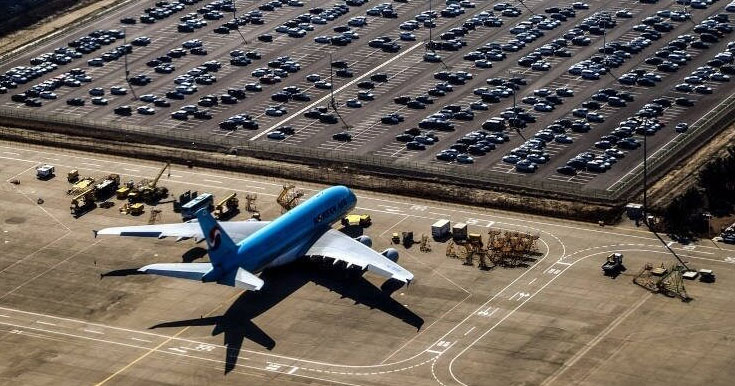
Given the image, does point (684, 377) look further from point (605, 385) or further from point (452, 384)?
point (452, 384)

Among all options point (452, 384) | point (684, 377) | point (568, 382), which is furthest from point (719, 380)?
point (452, 384)

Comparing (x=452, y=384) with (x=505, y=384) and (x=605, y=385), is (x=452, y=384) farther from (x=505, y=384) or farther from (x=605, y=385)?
(x=605, y=385)

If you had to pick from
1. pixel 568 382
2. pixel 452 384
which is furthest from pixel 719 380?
pixel 452 384

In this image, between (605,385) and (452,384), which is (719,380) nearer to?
(605,385)

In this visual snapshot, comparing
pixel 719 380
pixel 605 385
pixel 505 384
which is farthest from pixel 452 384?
pixel 719 380

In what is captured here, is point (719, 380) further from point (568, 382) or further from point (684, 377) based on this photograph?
point (568, 382)
